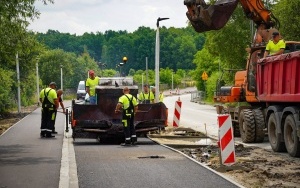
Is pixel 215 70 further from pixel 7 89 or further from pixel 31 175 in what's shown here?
pixel 31 175

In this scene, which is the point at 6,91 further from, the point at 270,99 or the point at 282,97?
the point at 282,97

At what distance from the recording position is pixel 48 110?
889 inches

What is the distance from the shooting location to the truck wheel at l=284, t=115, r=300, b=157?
15.5 m

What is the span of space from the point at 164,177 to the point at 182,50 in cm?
16860

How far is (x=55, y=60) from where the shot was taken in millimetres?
103500

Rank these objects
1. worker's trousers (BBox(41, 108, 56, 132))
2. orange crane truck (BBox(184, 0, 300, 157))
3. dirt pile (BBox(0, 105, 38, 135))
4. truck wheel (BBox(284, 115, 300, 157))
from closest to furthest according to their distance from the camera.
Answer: truck wheel (BBox(284, 115, 300, 157)) → orange crane truck (BBox(184, 0, 300, 157)) → worker's trousers (BBox(41, 108, 56, 132)) → dirt pile (BBox(0, 105, 38, 135))

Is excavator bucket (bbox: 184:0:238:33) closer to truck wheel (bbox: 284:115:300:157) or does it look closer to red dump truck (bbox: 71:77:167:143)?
red dump truck (bbox: 71:77:167:143)

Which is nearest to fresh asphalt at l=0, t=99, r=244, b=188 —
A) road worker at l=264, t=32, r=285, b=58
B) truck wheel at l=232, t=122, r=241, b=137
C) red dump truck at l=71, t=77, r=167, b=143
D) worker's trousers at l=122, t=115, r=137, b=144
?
worker's trousers at l=122, t=115, r=137, b=144

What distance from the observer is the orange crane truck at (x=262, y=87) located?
51.5 ft

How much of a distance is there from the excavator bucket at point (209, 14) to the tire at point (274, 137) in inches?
114

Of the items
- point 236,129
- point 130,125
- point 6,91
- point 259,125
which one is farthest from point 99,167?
point 6,91

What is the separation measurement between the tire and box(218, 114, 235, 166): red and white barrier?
3.39 meters

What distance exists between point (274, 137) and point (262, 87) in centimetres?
174

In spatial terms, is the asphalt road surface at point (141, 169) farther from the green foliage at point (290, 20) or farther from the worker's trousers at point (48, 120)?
the green foliage at point (290, 20)
